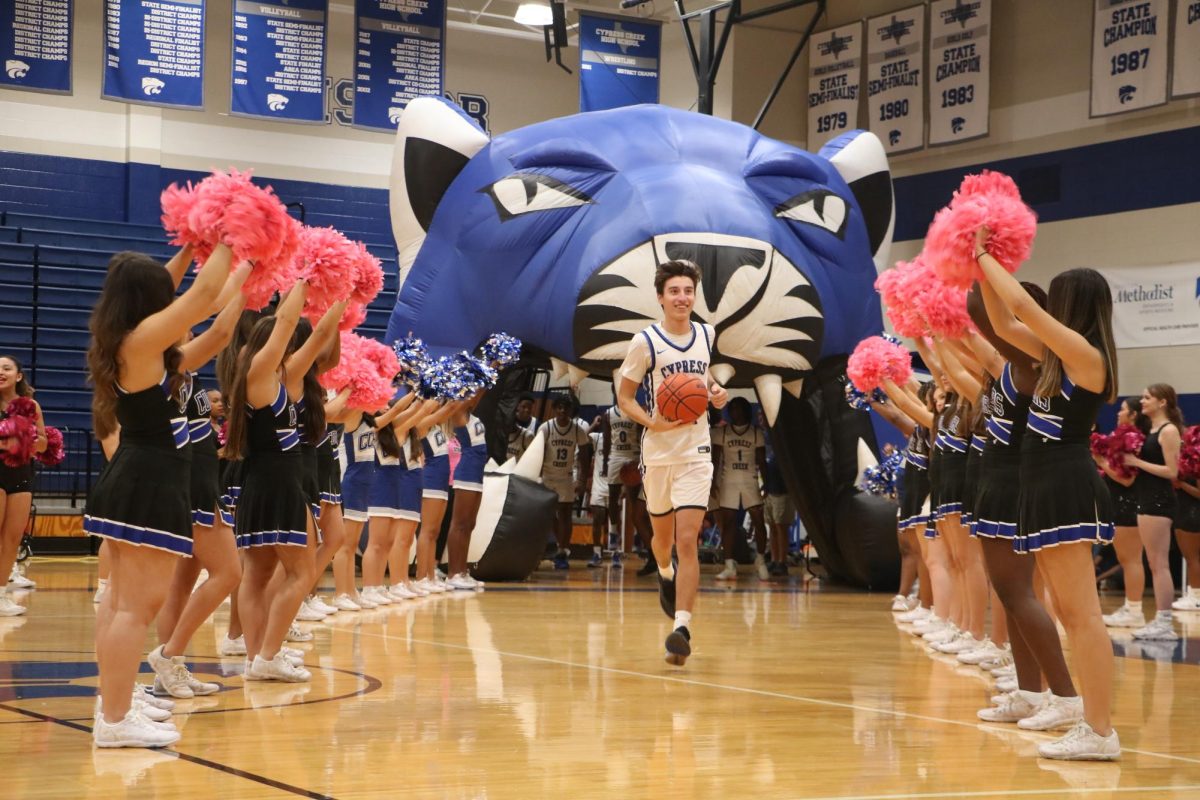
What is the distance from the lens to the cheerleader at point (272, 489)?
539 cm

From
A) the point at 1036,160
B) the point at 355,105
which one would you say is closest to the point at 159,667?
the point at 355,105

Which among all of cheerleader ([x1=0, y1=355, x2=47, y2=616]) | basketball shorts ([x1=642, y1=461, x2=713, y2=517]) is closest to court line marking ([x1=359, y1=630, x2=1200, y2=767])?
basketball shorts ([x1=642, y1=461, x2=713, y2=517])

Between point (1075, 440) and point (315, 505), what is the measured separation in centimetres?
305

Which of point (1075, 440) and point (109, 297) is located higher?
point (109, 297)

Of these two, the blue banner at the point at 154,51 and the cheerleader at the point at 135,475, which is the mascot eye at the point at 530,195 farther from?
the cheerleader at the point at 135,475

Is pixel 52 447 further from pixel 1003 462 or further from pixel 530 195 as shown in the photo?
pixel 1003 462

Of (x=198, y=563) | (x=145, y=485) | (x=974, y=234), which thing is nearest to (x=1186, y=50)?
(x=974, y=234)

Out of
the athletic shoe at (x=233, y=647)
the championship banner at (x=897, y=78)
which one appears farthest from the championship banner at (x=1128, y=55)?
the athletic shoe at (x=233, y=647)

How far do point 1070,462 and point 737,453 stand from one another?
924 centimetres

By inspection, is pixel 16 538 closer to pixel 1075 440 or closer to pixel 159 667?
pixel 159 667

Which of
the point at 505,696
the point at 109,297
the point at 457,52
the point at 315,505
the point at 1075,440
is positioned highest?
the point at 457,52

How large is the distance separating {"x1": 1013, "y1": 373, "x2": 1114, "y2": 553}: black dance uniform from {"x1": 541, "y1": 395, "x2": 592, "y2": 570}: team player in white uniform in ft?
30.8

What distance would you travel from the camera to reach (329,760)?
3955mm

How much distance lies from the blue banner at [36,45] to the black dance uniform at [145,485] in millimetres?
10412
